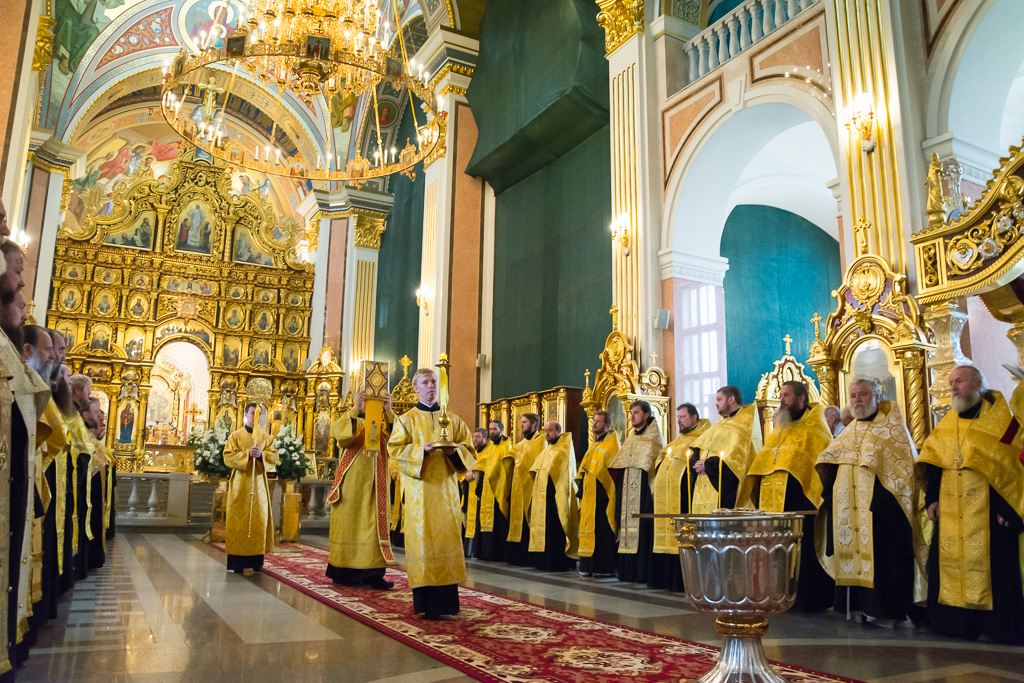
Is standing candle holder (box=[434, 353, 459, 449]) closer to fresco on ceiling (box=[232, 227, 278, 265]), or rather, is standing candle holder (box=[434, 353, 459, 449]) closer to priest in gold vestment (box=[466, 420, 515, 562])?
priest in gold vestment (box=[466, 420, 515, 562])

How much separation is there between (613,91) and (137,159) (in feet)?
55.4

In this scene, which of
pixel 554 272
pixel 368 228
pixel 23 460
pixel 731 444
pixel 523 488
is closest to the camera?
pixel 23 460

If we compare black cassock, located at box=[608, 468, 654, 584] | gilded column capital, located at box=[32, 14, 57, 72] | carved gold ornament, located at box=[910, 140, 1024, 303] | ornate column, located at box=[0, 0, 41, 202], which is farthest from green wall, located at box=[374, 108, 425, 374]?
carved gold ornament, located at box=[910, 140, 1024, 303]

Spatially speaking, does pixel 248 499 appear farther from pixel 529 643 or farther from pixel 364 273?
pixel 364 273

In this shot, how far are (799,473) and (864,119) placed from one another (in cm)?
333

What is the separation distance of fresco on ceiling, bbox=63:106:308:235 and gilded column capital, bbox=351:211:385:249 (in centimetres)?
334

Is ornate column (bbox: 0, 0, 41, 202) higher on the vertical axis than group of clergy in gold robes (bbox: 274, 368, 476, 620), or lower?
higher

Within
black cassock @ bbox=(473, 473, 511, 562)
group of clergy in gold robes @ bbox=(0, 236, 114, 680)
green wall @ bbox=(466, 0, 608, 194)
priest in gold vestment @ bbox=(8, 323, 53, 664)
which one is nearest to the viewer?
group of clergy in gold robes @ bbox=(0, 236, 114, 680)

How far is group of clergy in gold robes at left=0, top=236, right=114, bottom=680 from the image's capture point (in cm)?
242

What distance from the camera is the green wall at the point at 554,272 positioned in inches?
429

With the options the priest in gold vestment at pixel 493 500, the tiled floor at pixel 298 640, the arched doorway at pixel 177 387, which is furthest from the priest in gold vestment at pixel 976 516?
the arched doorway at pixel 177 387

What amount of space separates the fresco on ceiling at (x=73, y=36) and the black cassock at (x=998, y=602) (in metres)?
17.1

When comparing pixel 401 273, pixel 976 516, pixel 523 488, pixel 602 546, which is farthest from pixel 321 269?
pixel 976 516

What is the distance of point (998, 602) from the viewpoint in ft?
13.6
